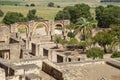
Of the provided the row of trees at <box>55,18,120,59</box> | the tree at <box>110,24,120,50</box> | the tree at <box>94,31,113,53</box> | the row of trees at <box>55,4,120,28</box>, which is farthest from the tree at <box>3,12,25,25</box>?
the tree at <box>94,31,113,53</box>

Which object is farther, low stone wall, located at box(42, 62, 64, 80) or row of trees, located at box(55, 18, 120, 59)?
row of trees, located at box(55, 18, 120, 59)

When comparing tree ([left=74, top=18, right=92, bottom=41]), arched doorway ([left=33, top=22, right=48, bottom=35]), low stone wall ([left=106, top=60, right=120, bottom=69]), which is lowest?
arched doorway ([left=33, top=22, right=48, bottom=35])

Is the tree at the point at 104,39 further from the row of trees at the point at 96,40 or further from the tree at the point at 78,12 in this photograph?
the tree at the point at 78,12

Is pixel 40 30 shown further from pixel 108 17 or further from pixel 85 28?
pixel 85 28

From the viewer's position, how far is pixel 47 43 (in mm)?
43250

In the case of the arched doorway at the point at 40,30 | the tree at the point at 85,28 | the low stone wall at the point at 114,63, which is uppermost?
the low stone wall at the point at 114,63

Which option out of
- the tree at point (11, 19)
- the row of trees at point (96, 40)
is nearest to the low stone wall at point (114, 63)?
the row of trees at point (96, 40)

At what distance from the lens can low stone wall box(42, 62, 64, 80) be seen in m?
17.1

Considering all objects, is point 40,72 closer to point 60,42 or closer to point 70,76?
point 70,76

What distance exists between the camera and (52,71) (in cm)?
1798

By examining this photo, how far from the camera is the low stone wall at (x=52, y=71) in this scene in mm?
17141

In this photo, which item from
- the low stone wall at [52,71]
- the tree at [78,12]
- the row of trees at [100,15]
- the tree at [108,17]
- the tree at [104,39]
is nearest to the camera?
the low stone wall at [52,71]

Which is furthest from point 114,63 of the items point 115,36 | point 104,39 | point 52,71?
point 115,36

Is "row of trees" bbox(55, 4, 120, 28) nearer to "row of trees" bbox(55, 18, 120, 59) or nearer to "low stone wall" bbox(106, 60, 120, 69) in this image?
"row of trees" bbox(55, 18, 120, 59)
